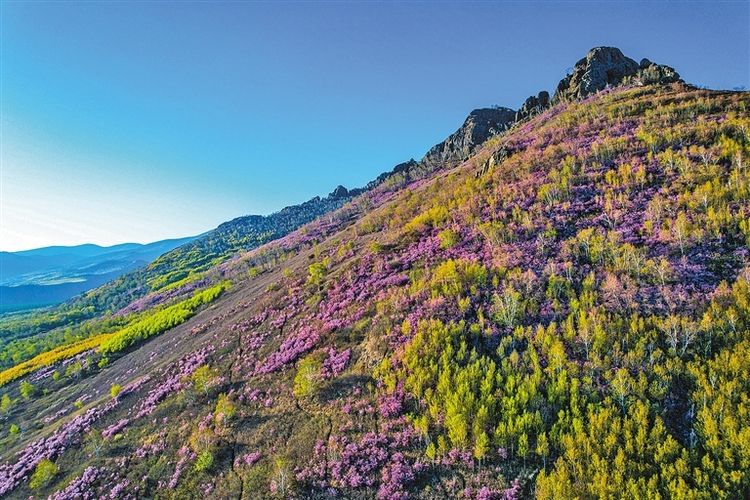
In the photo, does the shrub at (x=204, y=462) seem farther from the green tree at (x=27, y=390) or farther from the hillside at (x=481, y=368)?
the green tree at (x=27, y=390)

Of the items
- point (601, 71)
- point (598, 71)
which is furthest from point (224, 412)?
point (601, 71)

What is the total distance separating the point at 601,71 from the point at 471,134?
164ft

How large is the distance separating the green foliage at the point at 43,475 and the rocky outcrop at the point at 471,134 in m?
136

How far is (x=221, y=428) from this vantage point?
1195 inches

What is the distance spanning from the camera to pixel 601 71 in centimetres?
10625

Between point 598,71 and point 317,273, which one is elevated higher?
point 598,71

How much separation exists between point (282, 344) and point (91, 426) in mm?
20481

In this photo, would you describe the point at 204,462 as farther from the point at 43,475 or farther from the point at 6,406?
the point at 6,406

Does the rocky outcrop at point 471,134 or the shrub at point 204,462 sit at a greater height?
the rocky outcrop at point 471,134

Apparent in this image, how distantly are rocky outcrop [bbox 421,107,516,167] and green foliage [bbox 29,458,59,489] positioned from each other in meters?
136

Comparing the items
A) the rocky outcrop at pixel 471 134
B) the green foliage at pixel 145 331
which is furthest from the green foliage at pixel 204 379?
the rocky outcrop at pixel 471 134

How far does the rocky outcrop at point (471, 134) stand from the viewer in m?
144

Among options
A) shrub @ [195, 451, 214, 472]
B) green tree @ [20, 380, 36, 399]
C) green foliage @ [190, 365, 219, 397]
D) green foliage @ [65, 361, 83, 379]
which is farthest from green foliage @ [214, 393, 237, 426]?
green tree @ [20, 380, 36, 399]

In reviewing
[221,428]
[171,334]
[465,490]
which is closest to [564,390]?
[465,490]
